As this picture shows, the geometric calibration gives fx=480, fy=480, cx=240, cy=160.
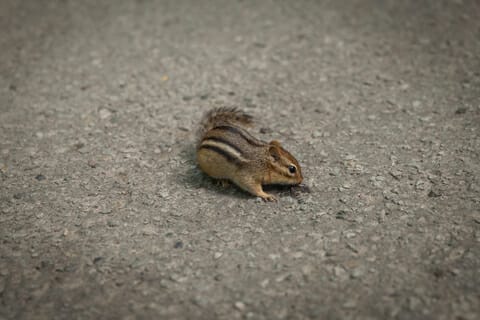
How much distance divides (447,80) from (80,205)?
3.88 meters

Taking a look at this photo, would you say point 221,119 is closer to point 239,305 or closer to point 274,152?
point 274,152

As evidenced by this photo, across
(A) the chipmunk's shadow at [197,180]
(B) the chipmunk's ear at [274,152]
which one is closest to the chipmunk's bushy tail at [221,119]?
(A) the chipmunk's shadow at [197,180]

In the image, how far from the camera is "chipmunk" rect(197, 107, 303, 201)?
3.65 m

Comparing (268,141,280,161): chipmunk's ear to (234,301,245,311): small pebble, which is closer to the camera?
(234,301,245,311): small pebble

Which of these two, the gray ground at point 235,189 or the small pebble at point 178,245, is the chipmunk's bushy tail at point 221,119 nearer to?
the gray ground at point 235,189

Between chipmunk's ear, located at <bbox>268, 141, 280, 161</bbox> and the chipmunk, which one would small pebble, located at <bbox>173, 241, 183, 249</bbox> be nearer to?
the chipmunk

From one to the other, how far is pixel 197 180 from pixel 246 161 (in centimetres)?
56

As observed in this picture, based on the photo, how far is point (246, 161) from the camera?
3.65 metres

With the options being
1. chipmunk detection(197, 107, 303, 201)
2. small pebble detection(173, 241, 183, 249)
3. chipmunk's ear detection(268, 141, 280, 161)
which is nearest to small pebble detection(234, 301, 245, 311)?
small pebble detection(173, 241, 183, 249)

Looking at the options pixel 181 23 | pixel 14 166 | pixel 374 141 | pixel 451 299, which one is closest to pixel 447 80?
pixel 374 141

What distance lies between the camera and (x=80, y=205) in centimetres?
378

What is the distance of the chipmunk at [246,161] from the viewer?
365 cm

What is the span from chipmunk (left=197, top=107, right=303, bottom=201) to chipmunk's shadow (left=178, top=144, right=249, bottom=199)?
0.34ft

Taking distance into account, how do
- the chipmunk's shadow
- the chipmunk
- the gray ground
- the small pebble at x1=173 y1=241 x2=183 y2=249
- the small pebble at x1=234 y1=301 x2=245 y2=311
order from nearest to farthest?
the small pebble at x1=234 y1=301 x2=245 y2=311 < the gray ground < the small pebble at x1=173 y1=241 x2=183 y2=249 < the chipmunk < the chipmunk's shadow
